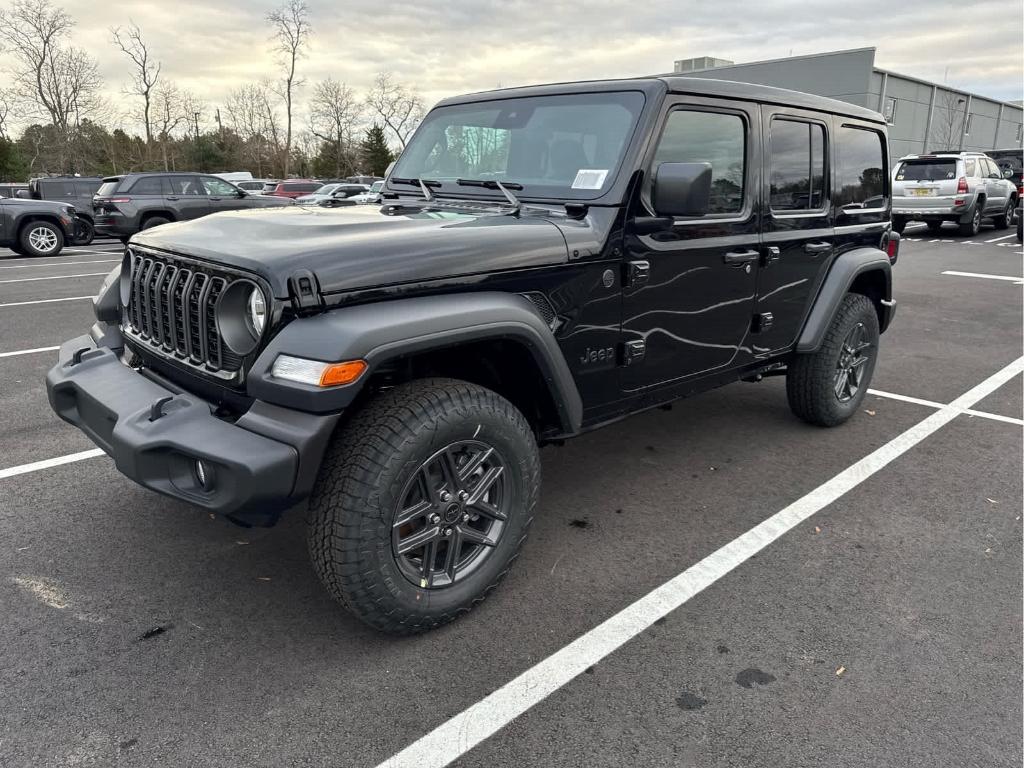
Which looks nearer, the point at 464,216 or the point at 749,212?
the point at 464,216

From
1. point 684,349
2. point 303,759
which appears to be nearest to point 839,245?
point 684,349

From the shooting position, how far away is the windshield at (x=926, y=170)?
16.7m

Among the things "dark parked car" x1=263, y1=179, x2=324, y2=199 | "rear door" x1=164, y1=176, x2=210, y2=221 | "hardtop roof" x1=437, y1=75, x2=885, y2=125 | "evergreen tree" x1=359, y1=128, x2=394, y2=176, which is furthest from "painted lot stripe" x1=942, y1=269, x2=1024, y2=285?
"evergreen tree" x1=359, y1=128, x2=394, y2=176

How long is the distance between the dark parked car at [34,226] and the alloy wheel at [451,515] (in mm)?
14555

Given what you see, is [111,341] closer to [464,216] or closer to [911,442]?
[464,216]

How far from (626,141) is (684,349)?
37.8 inches

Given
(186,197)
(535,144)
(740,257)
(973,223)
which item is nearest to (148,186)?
(186,197)

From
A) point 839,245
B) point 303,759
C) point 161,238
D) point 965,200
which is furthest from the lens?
point 965,200

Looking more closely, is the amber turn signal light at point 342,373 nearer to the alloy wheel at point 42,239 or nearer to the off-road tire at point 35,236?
the off-road tire at point 35,236

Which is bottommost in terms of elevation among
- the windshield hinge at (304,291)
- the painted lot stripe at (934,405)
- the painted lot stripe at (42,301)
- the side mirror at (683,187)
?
the painted lot stripe at (934,405)

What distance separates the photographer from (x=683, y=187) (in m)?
2.82

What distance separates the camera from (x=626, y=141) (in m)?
3.04

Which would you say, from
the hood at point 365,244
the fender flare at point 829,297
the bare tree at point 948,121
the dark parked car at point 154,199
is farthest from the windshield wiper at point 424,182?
the bare tree at point 948,121

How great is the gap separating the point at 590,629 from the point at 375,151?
56.5 meters
